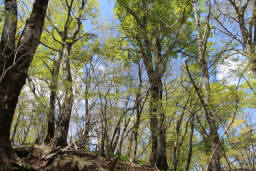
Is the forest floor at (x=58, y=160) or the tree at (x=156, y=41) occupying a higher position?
the tree at (x=156, y=41)

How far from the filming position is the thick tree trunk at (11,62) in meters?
2.73

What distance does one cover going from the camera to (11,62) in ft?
10.3

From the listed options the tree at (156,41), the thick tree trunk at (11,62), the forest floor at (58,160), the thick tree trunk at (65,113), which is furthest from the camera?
the tree at (156,41)

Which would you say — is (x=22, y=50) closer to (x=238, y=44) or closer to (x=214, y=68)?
(x=214, y=68)

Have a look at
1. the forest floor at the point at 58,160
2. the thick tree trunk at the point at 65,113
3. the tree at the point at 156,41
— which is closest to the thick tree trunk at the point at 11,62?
the forest floor at the point at 58,160

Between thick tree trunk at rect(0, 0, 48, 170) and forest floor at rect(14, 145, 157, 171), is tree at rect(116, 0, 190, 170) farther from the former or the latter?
thick tree trunk at rect(0, 0, 48, 170)

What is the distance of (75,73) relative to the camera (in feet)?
29.0

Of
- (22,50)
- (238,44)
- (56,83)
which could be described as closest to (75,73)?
(56,83)

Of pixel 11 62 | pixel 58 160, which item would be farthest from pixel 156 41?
pixel 58 160

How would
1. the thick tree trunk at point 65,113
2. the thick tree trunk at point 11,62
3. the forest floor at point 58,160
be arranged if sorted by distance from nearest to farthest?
the thick tree trunk at point 11,62 → the forest floor at point 58,160 → the thick tree trunk at point 65,113

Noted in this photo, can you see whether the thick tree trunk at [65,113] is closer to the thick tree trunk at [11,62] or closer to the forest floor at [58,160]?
the forest floor at [58,160]

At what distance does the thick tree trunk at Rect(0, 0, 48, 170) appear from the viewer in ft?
8.97

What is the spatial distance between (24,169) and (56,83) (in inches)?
193

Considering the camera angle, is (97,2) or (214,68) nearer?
(214,68)
